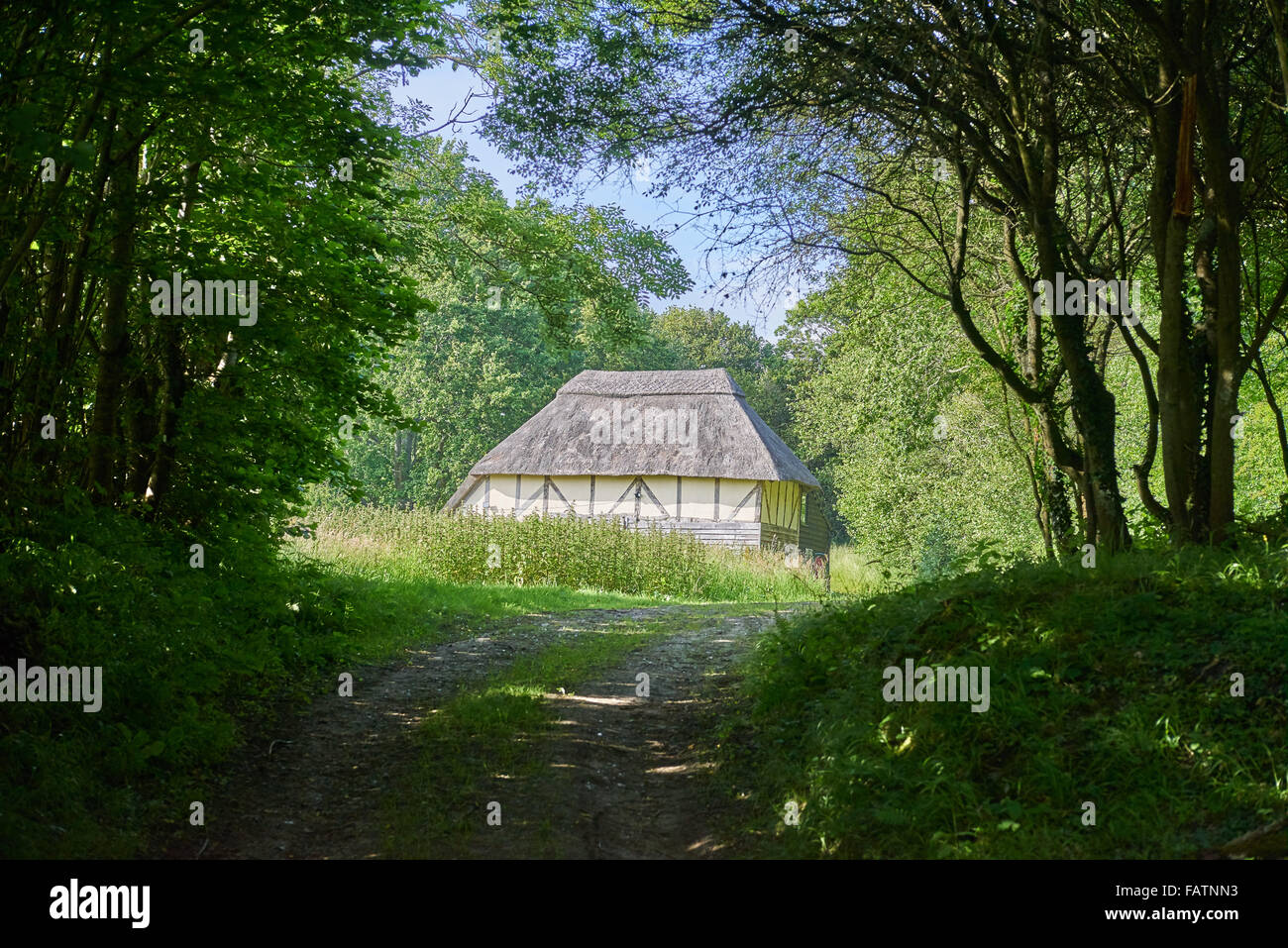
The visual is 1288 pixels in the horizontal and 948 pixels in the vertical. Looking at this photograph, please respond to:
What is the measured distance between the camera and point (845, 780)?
5680 millimetres

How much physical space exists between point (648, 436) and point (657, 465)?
6.25 feet

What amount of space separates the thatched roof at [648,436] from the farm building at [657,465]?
0.03 metres

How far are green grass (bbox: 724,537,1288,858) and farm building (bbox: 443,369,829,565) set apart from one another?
2154cm

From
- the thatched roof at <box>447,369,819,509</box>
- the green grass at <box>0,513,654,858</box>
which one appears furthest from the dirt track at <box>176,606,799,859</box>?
the thatched roof at <box>447,369,819,509</box>

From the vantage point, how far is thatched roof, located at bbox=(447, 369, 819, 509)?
30.4 meters

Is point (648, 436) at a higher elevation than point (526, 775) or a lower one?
higher

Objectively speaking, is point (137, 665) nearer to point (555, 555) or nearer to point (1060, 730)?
point (1060, 730)

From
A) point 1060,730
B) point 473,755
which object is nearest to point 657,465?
point 473,755

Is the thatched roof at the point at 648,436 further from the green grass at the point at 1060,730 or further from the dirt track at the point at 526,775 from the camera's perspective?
the green grass at the point at 1060,730

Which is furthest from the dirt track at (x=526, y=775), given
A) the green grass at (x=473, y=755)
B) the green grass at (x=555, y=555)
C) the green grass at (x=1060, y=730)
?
the green grass at (x=555, y=555)

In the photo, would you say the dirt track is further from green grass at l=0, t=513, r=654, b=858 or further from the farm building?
the farm building

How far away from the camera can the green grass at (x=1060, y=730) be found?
4.77m

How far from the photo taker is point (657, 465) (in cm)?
3047
